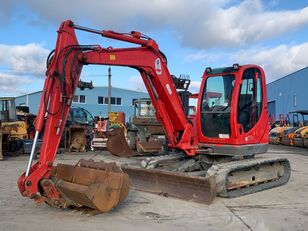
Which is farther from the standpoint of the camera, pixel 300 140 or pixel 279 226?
pixel 300 140

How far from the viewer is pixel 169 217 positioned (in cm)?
709

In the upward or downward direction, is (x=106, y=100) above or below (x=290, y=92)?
below

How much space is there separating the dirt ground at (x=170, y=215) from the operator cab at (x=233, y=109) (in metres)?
1.23

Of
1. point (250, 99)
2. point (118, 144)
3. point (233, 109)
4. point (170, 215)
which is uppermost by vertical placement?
point (250, 99)

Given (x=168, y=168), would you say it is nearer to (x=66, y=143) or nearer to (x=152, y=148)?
(x=152, y=148)

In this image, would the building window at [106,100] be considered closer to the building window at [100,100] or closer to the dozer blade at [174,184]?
the building window at [100,100]

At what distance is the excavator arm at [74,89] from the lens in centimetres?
675

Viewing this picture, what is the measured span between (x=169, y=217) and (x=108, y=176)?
1.22 meters

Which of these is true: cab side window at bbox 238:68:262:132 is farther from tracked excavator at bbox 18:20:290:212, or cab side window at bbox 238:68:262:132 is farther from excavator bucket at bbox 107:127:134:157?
excavator bucket at bbox 107:127:134:157

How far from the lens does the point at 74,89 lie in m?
7.49

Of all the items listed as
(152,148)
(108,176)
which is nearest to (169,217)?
(108,176)

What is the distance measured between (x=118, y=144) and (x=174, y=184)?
8370 millimetres

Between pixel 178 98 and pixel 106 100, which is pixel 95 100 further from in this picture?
pixel 178 98

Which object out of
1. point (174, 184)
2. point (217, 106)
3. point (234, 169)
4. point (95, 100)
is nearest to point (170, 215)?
point (174, 184)
